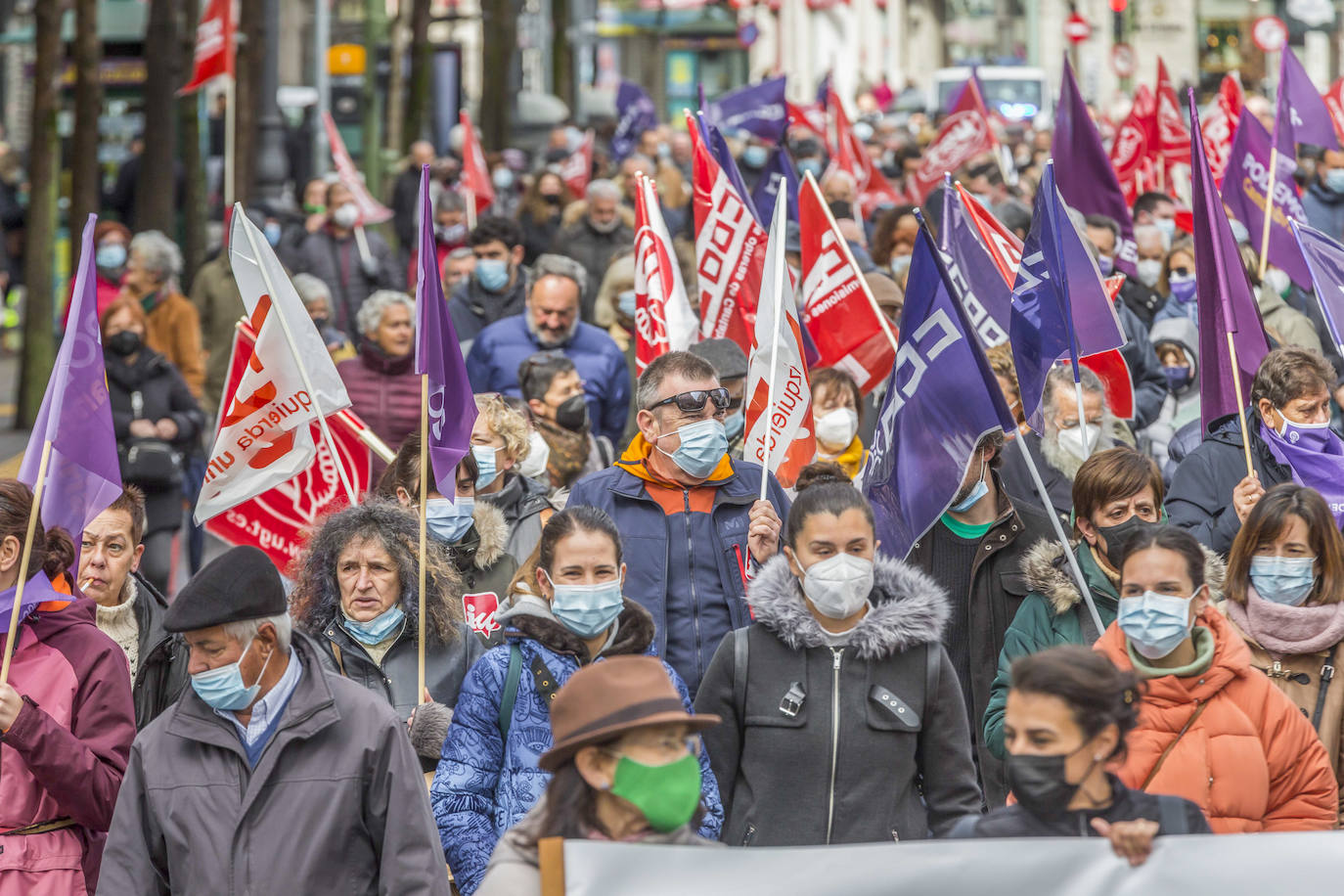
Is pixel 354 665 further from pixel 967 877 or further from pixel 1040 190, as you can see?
pixel 1040 190

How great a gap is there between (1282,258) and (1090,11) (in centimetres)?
7588

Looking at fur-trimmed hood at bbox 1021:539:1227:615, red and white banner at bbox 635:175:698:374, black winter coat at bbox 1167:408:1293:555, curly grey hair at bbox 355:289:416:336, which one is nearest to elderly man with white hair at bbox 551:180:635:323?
curly grey hair at bbox 355:289:416:336

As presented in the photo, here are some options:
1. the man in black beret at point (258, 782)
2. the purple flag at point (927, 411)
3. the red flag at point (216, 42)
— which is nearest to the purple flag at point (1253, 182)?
the purple flag at point (927, 411)

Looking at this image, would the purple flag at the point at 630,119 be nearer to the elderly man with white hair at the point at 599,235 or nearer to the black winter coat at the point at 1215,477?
the elderly man with white hair at the point at 599,235

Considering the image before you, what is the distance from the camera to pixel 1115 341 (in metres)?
7.48

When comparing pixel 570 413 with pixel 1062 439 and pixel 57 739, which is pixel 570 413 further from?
pixel 57 739

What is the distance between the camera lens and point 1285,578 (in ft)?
18.2

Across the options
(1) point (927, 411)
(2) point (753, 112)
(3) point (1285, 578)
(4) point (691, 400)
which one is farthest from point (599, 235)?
(3) point (1285, 578)

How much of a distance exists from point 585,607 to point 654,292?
412 cm

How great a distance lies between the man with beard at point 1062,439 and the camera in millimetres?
7359

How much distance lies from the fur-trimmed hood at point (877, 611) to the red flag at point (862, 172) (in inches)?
475

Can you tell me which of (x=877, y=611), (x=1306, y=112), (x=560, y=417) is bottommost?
(x=877, y=611)

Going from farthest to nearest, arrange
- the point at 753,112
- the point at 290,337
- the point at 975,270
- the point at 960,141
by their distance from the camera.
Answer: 1. the point at 753,112
2. the point at 960,141
3. the point at 975,270
4. the point at 290,337

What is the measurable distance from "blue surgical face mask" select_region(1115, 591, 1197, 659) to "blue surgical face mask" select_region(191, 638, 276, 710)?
197 cm
